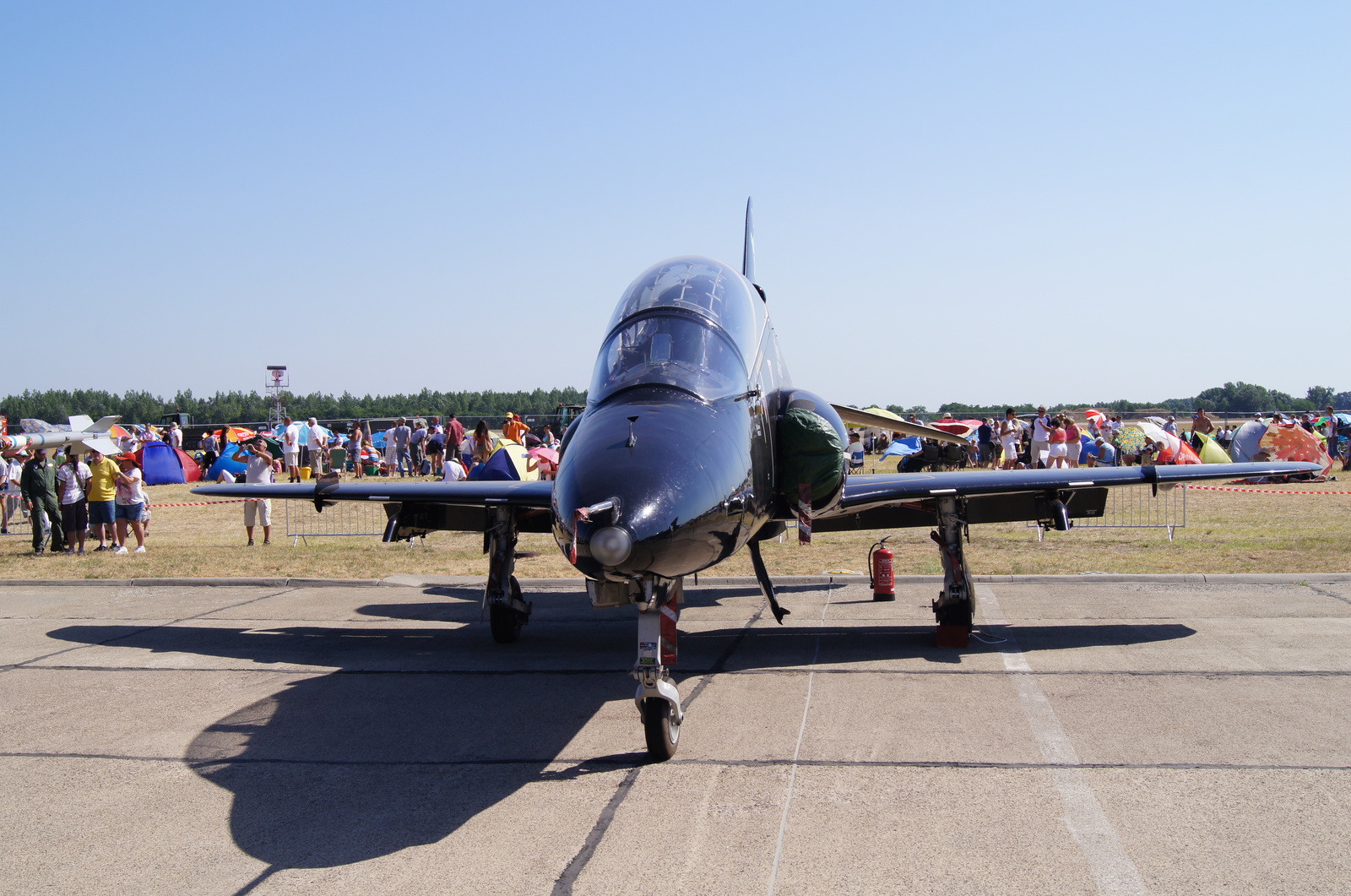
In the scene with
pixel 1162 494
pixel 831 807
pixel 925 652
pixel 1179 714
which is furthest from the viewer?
pixel 1162 494

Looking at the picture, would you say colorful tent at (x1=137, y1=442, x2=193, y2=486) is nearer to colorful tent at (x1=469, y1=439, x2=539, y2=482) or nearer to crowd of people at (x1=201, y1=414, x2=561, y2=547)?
crowd of people at (x1=201, y1=414, x2=561, y2=547)

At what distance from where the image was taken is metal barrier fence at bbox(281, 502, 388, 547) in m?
18.4

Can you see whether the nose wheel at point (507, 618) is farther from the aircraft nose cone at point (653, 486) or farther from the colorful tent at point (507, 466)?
the colorful tent at point (507, 466)

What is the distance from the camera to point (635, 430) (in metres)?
5.59

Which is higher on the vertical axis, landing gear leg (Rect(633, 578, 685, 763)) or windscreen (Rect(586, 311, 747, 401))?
windscreen (Rect(586, 311, 747, 401))

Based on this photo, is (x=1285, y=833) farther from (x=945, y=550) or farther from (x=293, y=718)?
(x=293, y=718)

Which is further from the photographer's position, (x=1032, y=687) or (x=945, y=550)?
(x=945, y=550)

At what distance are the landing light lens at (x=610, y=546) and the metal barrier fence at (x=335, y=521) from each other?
13893 mm

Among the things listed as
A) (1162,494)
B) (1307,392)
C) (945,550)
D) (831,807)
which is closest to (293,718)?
(831,807)

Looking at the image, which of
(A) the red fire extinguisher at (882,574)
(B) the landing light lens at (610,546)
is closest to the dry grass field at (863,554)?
(A) the red fire extinguisher at (882,574)

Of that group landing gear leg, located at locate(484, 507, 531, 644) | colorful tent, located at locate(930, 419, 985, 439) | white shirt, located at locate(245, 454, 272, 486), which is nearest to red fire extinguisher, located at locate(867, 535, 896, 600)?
landing gear leg, located at locate(484, 507, 531, 644)

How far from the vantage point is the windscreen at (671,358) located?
6582 millimetres

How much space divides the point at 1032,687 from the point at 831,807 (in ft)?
9.88

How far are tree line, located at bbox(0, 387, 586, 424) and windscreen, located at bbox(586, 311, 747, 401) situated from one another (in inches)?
4412
